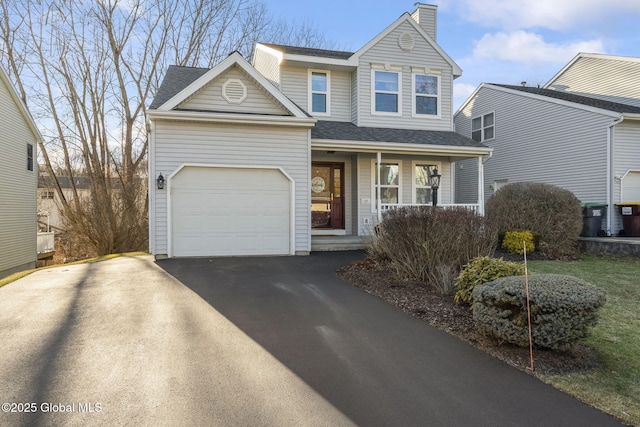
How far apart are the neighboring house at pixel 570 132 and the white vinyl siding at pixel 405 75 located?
3.99 meters

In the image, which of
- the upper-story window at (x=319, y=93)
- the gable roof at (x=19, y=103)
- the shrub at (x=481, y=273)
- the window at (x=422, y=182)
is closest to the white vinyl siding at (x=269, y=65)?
the upper-story window at (x=319, y=93)

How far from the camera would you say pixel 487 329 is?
13.9 feet

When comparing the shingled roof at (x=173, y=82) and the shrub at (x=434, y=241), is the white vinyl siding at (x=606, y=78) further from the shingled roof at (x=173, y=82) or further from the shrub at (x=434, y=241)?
the shingled roof at (x=173, y=82)

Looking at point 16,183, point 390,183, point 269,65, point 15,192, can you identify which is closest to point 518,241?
point 390,183

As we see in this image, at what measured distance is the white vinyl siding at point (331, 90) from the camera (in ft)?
43.4

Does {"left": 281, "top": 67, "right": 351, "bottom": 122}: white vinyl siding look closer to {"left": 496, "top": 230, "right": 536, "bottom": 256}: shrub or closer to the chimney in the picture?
the chimney

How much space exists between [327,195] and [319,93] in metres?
3.54

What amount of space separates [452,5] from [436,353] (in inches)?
599

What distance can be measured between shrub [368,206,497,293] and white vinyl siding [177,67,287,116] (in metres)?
4.94

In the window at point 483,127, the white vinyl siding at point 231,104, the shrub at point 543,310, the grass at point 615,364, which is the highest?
the window at point 483,127

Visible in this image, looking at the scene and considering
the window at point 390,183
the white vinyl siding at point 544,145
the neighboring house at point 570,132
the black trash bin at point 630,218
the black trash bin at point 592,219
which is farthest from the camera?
the window at point 390,183

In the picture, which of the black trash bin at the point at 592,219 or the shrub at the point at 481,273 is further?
the black trash bin at the point at 592,219

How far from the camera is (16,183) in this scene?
15.4 meters

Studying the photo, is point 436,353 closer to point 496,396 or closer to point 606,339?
point 496,396
